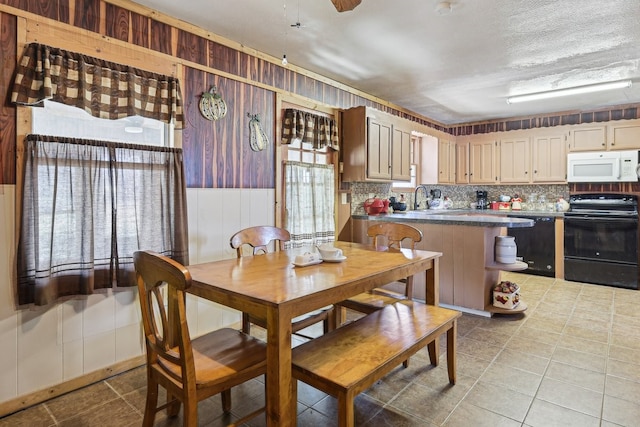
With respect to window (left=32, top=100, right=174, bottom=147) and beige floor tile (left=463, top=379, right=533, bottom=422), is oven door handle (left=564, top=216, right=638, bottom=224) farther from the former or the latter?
window (left=32, top=100, right=174, bottom=147)

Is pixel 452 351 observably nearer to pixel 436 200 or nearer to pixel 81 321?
pixel 81 321

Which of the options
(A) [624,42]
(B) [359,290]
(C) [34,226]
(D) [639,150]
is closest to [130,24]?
(C) [34,226]

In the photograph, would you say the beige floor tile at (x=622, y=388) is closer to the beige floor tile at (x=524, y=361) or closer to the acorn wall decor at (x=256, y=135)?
the beige floor tile at (x=524, y=361)

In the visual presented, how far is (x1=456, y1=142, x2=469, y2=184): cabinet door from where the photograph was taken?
6438mm

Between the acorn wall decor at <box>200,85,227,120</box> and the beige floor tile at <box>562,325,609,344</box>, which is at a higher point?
the acorn wall decor at <box>200,85,227,120</box>

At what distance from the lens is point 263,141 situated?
3.42 metres

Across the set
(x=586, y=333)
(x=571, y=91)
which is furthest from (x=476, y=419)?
(x=571, y=91)

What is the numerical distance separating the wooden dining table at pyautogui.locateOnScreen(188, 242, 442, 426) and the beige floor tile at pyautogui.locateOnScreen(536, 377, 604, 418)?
88cm

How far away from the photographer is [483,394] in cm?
221

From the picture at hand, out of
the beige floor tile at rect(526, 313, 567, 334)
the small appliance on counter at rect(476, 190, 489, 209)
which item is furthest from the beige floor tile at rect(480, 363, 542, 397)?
the small appliance on counter at rect(476, 190, 489, 209)

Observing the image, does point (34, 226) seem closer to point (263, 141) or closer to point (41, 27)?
point (41, 27)

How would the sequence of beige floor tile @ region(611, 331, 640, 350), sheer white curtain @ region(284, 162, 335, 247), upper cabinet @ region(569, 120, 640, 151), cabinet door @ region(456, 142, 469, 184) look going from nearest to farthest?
beige floor tile @ region(611, 331, 640, 350) < sheer white curtain @ region(284, 162, 335, 247) < upper cabinet @ region(569, 120, 640, 151) < cabinet door @ region(456, 142, 469, 184)

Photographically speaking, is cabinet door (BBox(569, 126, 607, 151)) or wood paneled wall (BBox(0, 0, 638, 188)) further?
cabinet door (BBox(569, 126, 607, 151))

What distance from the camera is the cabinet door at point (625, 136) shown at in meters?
4.98
